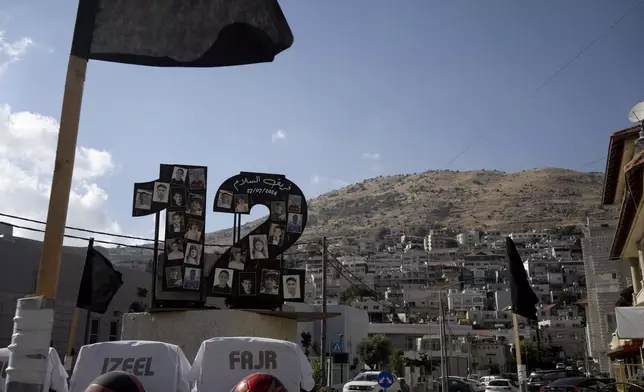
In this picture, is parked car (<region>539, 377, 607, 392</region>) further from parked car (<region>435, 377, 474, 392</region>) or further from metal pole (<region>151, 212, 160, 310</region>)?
metal pole (<region>151, 212, 160, 310</region>)

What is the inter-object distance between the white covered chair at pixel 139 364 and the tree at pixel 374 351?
170ft

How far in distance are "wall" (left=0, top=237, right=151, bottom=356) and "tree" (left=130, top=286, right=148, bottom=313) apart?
23 centimetres

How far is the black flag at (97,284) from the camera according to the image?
1552cm

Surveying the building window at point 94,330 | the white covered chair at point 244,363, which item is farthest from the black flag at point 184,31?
the building window at point 94,330

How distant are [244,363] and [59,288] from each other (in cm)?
2102

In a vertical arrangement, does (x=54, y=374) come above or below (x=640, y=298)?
below

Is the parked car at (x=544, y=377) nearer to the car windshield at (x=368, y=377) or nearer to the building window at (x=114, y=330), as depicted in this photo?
the car windshield at (x=368, y=377)

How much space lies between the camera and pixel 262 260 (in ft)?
64.6

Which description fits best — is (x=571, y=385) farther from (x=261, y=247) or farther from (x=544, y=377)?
(x=261, y=247)

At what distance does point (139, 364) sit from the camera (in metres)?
7.66

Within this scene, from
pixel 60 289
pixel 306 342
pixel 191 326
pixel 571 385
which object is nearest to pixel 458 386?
pixel 571 385

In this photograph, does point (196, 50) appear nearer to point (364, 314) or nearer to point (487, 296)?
point (364, 314)

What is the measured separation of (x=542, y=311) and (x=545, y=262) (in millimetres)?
40892

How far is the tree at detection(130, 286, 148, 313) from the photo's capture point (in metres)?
29.5
